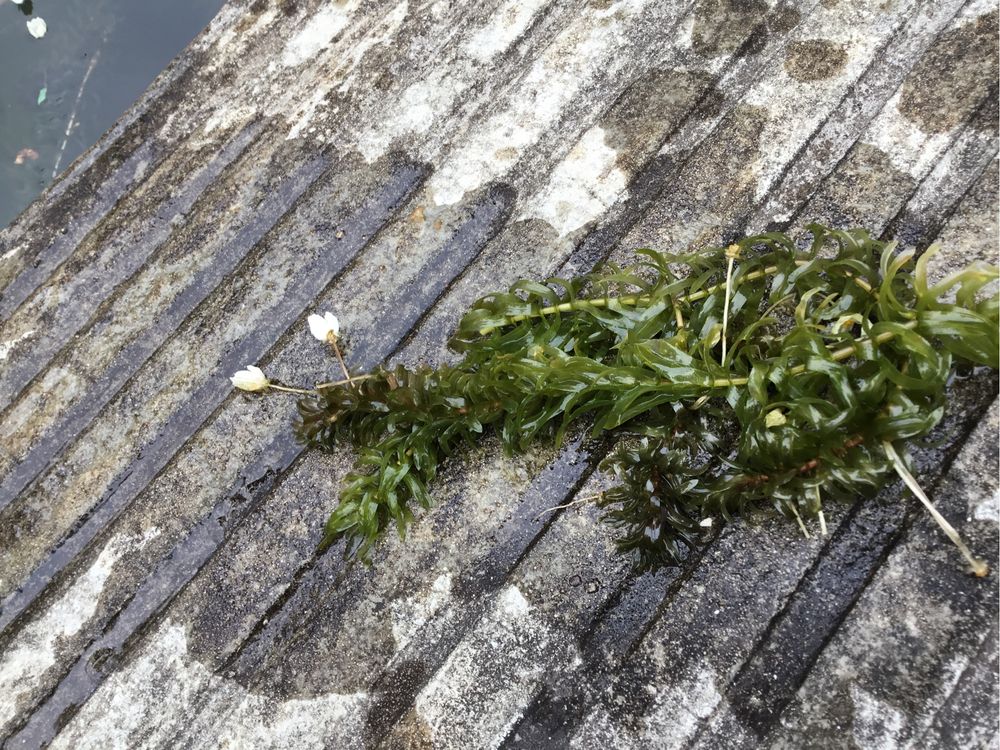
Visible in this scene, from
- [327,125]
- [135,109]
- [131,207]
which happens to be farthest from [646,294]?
[135,109]

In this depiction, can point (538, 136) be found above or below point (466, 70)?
below

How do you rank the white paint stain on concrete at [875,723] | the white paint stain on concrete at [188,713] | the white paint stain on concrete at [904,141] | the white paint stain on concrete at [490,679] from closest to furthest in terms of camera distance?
the white paint stain on concrete at [875,723]
the white paint stain on concrete at [490,679]
the white paint stain on concrete at [188,713]
the white paint stain on concrete at [904,141]

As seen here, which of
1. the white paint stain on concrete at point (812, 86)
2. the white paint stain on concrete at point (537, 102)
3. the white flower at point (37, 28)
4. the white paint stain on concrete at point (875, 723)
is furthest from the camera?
the white flower at point (37, 28)

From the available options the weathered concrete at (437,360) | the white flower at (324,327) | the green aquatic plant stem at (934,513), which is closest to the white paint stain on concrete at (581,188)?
the weathered concrete at (437,360)

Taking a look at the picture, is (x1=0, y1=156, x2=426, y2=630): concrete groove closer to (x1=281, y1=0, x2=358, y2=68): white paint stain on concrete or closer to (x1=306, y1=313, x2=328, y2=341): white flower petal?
(x1=306, y1=313, x2=328, y2=341): white flower petal

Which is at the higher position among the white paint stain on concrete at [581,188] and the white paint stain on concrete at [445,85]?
the white paint stain on concrete at [445,85]

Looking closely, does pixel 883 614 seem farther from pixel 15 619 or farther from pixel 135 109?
pixel 135 109

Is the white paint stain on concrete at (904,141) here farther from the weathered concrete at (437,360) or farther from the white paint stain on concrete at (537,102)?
the white paint stain on concrete at (537,102)
